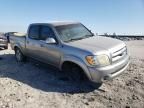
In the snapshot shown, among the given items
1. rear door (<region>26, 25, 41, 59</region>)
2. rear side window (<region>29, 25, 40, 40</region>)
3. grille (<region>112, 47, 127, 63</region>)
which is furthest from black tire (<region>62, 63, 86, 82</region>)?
rear side window (<region>29, 25, 40, 40</region>)

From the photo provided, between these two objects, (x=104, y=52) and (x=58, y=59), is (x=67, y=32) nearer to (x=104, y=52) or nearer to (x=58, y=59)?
(x=58, y=59)

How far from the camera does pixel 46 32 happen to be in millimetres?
8859

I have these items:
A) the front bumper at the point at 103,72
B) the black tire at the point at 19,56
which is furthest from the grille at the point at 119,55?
the black tire at the point at 19,56

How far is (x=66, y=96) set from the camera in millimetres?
6836

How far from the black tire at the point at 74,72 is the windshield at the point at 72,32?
32.9 inches

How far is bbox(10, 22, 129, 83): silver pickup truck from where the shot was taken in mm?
6805

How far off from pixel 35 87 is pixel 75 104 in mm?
1824

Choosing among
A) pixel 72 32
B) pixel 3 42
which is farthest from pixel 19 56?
pixel 3 42

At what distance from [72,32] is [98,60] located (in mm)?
2066

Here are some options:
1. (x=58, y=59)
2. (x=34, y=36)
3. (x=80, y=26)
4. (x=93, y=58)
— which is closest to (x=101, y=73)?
(x=93, y=58)

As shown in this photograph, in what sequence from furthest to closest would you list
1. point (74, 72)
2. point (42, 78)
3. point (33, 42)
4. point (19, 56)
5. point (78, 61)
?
point (19, 56) → point (33, 42) → point (42, 78) → point (74, 72) → point (78, 61)

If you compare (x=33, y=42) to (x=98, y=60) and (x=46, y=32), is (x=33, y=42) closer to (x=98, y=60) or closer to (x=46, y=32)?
(x=46, y=32)

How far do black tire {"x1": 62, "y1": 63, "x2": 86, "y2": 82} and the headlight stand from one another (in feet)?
1.97

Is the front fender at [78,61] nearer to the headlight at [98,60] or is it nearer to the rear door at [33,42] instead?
the headlight at [98,60]
